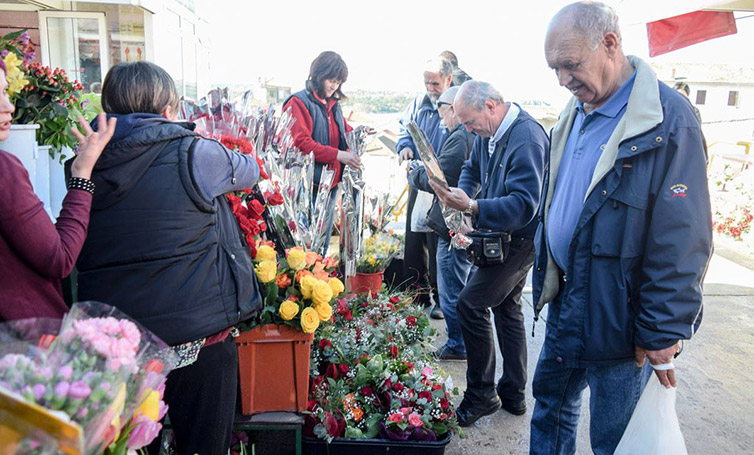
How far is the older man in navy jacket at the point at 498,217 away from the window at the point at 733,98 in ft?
105

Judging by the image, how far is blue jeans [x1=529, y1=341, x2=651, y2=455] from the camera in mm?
1823

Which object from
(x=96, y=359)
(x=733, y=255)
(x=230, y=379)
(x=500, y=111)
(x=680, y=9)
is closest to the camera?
(x=96, y=359)

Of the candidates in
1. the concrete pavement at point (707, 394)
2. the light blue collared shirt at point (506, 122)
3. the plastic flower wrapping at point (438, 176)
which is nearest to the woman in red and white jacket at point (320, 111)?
the plastic flower wrapping at point (438, 176)

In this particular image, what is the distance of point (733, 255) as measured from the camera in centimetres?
627

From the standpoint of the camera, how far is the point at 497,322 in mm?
3027

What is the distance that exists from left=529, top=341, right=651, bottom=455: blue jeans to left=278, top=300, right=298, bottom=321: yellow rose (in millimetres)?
935

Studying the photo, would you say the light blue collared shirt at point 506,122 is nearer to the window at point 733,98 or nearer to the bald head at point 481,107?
the bald head at point 481,107

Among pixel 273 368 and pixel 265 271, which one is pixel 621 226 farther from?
pixel 273 368

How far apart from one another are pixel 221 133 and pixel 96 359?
5.44 feet

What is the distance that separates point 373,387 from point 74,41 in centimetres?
701

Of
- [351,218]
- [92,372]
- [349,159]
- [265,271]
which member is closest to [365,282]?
[351,218]

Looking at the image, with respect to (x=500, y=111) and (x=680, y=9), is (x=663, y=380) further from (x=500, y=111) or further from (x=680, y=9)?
(x=680, y=9)

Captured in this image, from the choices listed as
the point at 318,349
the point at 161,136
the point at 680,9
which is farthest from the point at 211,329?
the point at 680,9

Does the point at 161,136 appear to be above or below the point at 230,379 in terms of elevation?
above
